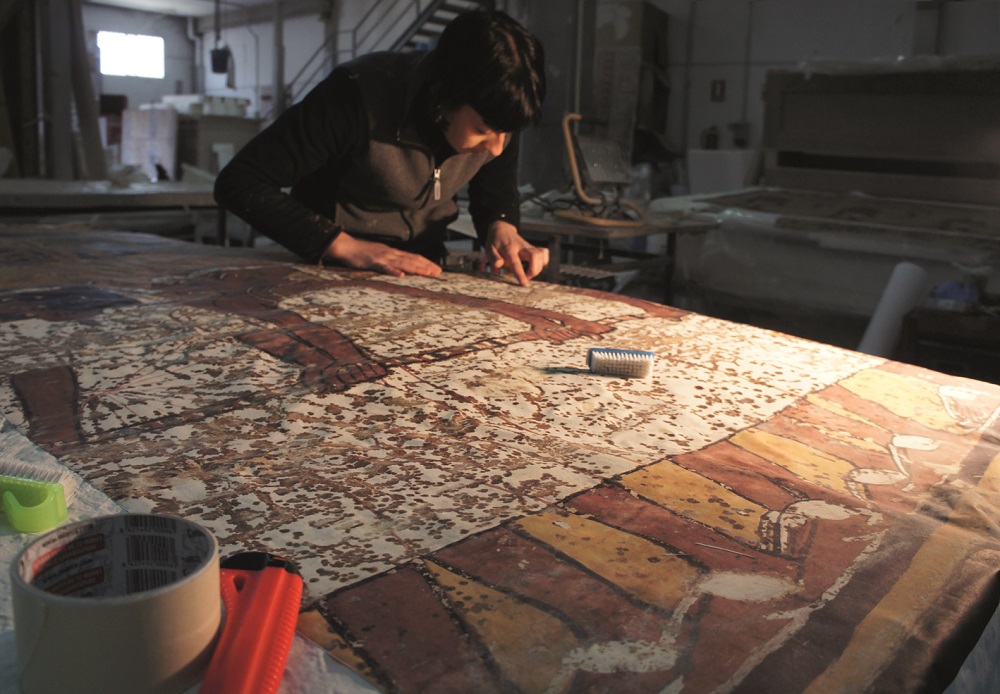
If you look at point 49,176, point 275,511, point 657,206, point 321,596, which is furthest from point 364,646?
point 49,176

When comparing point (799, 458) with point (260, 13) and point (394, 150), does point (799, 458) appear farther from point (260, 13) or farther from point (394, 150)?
point (260, 13)

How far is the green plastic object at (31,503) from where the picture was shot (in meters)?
0.64

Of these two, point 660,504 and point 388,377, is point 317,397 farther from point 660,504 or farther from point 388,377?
point 660,504

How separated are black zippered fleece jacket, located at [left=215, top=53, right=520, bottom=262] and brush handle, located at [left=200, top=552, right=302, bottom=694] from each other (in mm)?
1379

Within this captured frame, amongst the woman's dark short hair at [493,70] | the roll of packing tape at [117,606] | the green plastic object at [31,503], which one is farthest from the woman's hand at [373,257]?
the roll of packing tape at [117,606]

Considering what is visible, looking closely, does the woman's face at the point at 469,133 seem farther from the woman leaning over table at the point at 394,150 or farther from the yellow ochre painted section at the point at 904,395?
the yellow ochre painted section at the point at 904,395

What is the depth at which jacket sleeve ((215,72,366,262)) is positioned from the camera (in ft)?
5.80

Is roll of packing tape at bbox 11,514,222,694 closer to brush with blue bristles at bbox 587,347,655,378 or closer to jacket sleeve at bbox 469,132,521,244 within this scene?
brush with blue bristles at bbox 587,347,655,378

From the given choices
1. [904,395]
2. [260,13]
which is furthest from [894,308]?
[260,13]

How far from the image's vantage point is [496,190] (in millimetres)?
2168

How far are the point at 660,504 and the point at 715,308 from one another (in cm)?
317

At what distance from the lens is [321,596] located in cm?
58

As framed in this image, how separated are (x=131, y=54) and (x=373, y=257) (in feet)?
48.3

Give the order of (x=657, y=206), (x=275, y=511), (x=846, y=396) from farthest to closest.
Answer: (x=657, y=206) < (x=846, y=396) < (x=275, y=511)
